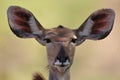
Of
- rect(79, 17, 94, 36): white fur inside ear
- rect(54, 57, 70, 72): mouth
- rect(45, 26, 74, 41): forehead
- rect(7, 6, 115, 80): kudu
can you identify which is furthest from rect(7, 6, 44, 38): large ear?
rect(54, 57, 70, 72): mouth

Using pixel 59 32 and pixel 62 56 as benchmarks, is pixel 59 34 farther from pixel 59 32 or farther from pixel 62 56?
pixel 62 56

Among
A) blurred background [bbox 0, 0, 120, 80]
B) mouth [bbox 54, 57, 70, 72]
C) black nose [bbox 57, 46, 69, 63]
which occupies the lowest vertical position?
blurred background [bbox 0, 0, 120, 80]

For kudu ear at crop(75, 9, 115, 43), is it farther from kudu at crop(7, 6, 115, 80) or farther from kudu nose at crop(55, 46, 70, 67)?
kudu nose at crop(55, 46, 70, 67)

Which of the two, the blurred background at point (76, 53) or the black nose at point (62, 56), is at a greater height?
the black nose at point (62, 56)

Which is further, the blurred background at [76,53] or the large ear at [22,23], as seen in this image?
the blurred background at [76,53]

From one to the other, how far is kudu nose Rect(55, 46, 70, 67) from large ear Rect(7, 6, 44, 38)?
18.2 inches

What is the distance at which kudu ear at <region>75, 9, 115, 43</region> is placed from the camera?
7.80m

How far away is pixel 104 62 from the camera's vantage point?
13.6 metres

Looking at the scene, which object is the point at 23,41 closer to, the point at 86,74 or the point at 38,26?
the point at 86,74

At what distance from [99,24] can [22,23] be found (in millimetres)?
677

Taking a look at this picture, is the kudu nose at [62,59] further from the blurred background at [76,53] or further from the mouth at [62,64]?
the blurred background at [76,53]

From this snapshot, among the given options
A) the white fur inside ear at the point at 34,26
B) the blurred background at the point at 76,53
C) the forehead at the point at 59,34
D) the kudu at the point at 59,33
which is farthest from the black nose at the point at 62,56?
the blurred background at the point at 76,53

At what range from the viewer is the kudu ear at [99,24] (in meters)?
7.80

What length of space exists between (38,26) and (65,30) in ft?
0.84
